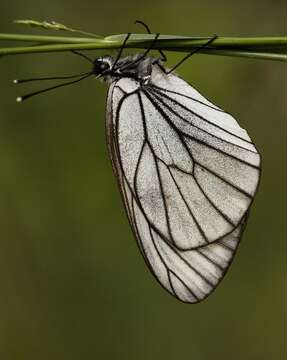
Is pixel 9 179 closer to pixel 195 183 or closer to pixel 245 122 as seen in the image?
pixel 245 122

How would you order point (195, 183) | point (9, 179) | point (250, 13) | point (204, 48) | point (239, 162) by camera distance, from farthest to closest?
point (250, 13) → point (9, 179) → point (195, 183) → point (239, 162) → point (204, 48)

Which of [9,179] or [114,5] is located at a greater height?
[114,5]

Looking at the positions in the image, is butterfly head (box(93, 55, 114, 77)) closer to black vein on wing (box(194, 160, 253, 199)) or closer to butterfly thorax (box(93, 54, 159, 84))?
butterfly thorax (box(93, 54, 159, 84))

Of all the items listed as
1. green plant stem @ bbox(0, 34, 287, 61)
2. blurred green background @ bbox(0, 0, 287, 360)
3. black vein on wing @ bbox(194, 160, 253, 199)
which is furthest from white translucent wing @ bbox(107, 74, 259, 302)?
blurred green background @ bbox(0, 0, 287, 360)

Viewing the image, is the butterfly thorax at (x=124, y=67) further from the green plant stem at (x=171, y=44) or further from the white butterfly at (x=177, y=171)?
the green plant stem at (x=171, y=44)

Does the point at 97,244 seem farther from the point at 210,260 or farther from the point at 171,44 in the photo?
the point at 171,44

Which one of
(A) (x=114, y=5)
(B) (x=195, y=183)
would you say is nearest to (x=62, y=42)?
(B) (x=195, y=183)

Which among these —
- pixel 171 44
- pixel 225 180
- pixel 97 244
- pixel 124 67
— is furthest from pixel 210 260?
pixel 97 244

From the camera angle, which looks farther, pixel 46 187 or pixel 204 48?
pixel 46 187
